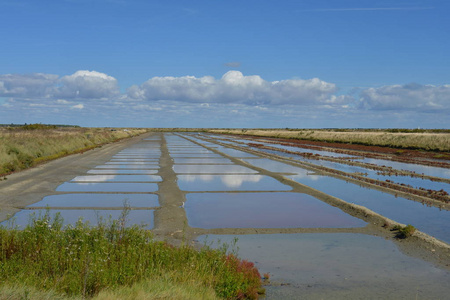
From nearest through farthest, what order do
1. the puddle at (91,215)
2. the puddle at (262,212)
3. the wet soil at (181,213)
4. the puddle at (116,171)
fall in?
the wet soil at (181,213) < the puddle at (91,215) < the puddle at (262,212) < the puddle at (116,171)

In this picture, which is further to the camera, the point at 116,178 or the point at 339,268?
the point at 116,178

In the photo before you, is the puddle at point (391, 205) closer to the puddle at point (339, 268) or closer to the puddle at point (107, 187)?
the puddle at point (339, 268)

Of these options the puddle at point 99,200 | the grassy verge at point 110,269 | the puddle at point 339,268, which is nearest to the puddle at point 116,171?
the puddle at point 99,200

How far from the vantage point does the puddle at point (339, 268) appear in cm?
750

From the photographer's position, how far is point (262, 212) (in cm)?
1411

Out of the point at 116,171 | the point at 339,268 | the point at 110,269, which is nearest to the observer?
the point at 110,269

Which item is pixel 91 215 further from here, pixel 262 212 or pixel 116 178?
pixel 116 178

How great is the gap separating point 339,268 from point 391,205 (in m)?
8.33

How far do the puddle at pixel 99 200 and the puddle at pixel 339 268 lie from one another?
5438 mm

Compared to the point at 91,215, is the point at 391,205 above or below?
above

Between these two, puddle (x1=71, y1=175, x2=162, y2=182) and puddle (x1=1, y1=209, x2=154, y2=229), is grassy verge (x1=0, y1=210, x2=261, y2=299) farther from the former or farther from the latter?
puddle (x1=71, y1=175, x2=162, y2=182)

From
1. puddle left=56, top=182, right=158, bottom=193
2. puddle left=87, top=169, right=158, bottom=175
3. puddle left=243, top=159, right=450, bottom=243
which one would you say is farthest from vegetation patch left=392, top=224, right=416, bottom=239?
puddle left=87, top=169, right=158, bottom=175

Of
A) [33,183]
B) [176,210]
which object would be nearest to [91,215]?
[176,210]

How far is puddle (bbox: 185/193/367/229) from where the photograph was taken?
41.2 feet
